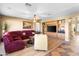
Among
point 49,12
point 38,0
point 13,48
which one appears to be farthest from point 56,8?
point 13,48

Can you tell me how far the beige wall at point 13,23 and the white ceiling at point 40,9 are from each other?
0.09 meters

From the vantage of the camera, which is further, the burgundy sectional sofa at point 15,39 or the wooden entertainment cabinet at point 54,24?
the wooden entertainment cabinet at point 54,24

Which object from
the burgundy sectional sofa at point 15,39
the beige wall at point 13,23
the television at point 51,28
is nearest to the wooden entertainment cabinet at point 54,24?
the television at point 51,28

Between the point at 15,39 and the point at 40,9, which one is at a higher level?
the point at 40,9

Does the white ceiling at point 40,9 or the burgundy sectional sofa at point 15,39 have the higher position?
the white ceiling at point 40,9

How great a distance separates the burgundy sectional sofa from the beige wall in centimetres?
9

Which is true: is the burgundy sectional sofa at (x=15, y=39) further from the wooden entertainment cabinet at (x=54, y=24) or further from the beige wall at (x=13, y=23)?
the wooden entertainment cabinet at (x=54, y=24)

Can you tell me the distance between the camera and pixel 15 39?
6.46 feet

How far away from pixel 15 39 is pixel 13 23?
33cm

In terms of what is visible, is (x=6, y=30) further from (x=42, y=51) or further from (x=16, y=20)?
(x=42, y=51)

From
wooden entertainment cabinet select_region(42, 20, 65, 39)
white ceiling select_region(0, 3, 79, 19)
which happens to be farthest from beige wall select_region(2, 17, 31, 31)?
wooden entertainment cabinet select_region(42, 20, 65, 39)

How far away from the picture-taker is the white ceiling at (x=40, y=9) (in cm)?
193

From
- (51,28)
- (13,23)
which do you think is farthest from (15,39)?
(51,28)

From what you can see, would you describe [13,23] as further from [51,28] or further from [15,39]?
[51,28]
